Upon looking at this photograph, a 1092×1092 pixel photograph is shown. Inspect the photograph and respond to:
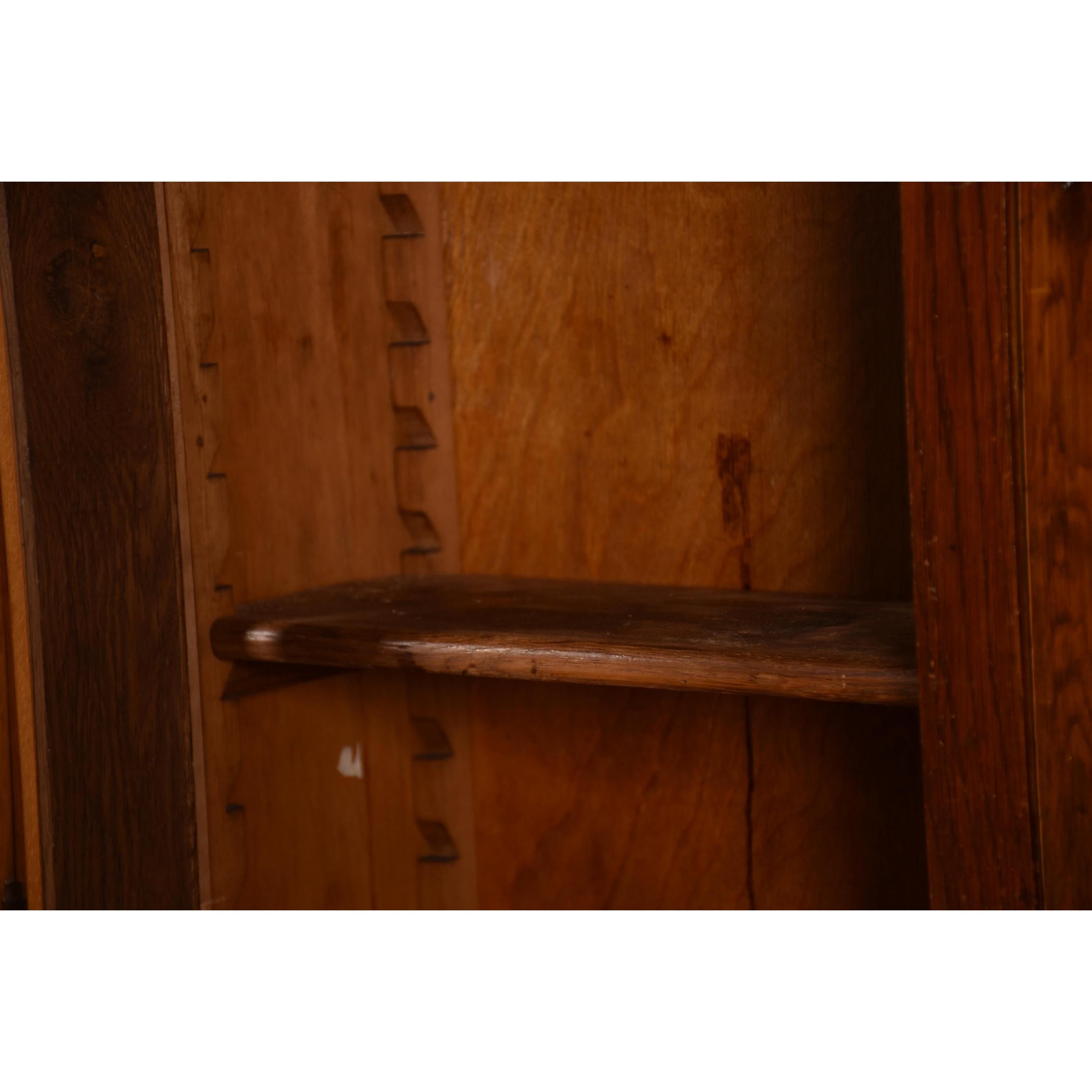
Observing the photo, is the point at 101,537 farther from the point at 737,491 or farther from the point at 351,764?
the point at 737,491

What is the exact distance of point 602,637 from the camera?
1.22 meters

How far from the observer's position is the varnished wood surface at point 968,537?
92cm

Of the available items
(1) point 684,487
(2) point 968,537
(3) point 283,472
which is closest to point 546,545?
(1) point 684,487

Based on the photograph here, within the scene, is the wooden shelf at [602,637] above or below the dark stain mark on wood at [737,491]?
below

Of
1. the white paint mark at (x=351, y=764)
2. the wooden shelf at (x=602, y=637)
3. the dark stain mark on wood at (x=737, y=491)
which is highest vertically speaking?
the dark stain mark on wood at (x=737, y=491)

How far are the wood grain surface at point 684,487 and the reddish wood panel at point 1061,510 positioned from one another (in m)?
0.42

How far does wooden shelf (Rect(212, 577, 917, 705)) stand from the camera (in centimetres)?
111

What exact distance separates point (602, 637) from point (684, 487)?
31 centimetres

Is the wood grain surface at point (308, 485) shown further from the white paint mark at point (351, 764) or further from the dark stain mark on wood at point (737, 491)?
the dark stain mark on wood at point (737, 491)

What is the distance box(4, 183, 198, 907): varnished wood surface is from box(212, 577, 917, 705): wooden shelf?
0.36ft

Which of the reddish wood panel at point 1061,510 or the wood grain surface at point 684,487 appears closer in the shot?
the reddish wood panel at point 1061,510

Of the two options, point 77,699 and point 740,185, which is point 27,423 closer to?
point 77,699

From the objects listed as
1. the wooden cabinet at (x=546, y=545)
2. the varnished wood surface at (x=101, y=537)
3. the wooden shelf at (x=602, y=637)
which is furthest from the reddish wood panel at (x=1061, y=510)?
the varnished wood surface at (x=101, y=537)

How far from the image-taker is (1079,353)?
905 millimetres
